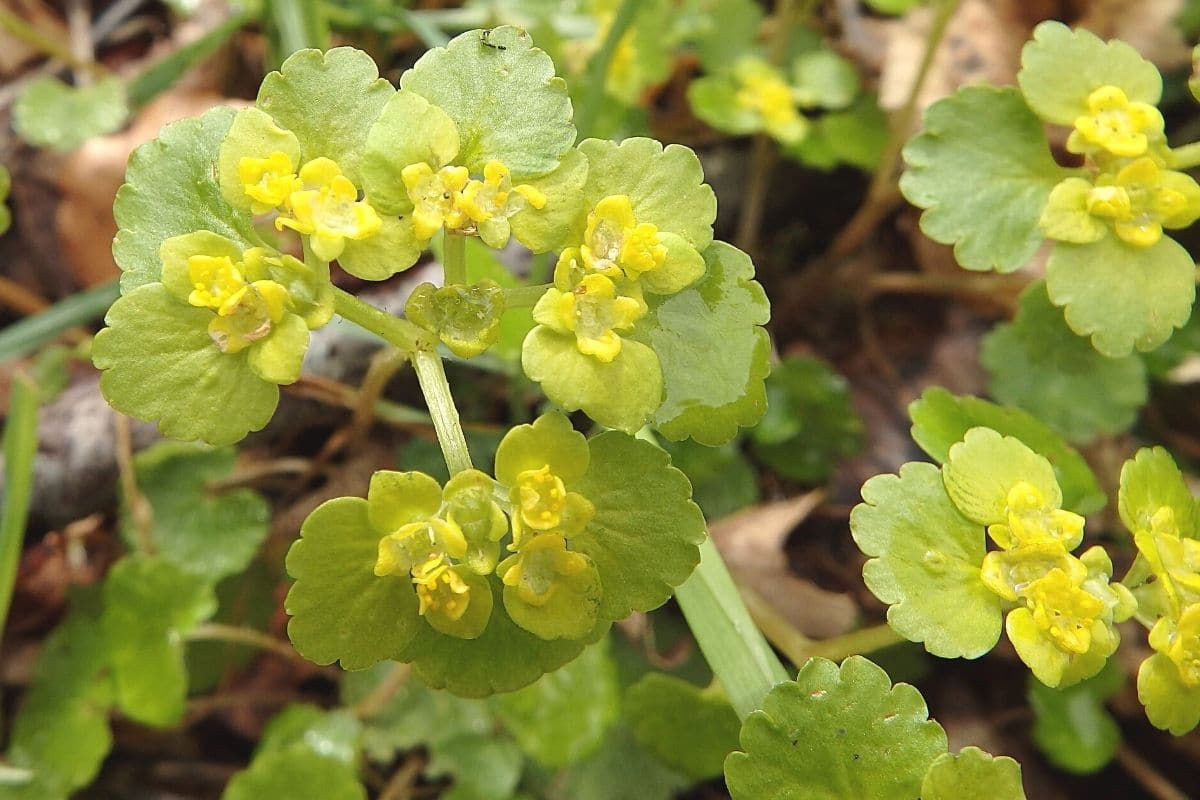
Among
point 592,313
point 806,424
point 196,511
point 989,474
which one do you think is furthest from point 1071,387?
point 196,511

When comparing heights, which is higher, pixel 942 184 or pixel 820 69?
pixel 942 184

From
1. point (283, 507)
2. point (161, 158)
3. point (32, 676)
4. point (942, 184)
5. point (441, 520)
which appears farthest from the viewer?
point (283, 507)

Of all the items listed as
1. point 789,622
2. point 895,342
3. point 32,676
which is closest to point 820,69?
point 895,342

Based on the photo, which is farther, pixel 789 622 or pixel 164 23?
pixel 164 23

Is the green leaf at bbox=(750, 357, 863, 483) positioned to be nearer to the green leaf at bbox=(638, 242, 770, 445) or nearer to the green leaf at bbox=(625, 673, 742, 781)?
the green leaf at bbox=(625, 673, 742, 781)

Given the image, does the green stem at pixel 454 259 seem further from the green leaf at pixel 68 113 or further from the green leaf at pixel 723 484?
the green leaf at pixel 68 113

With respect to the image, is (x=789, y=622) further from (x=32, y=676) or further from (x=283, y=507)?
(x=32, y=676)
